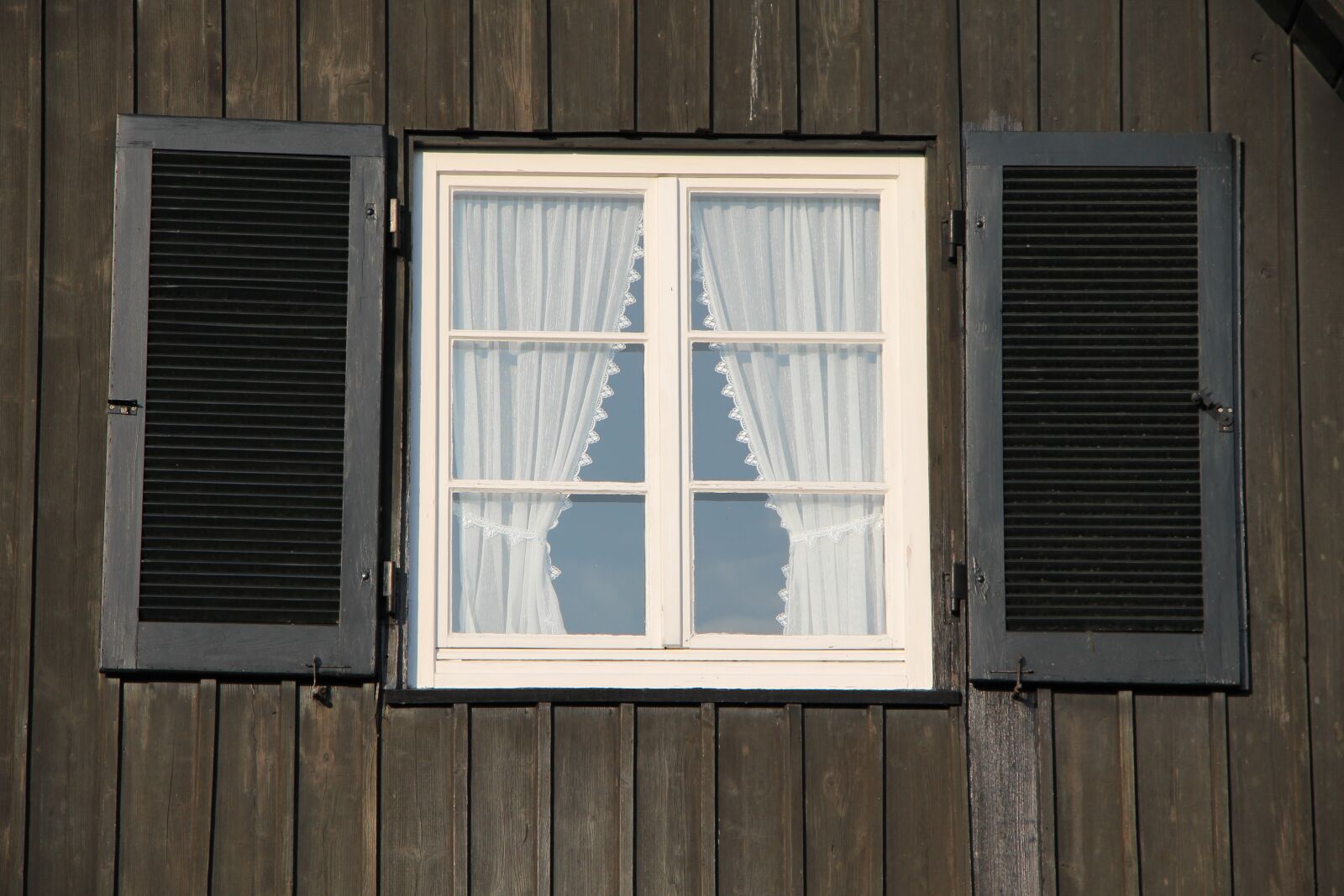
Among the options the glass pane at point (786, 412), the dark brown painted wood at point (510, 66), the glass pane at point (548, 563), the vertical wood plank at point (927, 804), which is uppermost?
the dark brown painted wood at point (510, 66)

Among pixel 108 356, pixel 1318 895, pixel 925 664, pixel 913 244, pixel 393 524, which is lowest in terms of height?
pixel 1318 895

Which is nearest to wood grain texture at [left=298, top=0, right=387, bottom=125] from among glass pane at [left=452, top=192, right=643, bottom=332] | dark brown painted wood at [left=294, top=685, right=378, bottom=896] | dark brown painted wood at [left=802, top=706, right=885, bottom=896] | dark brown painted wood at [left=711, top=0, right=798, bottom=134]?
glass pane at [left=452, top=192, right=643, bottom=332]

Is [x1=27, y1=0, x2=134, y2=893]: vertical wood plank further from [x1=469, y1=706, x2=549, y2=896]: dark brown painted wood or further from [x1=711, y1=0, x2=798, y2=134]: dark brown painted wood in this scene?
[x1=711, y1=0, x2=798, y2=134]: dark brown painted wood

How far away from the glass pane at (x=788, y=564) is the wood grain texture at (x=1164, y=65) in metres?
1.28

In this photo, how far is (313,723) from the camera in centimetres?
426

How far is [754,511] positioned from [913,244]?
835 millimetres

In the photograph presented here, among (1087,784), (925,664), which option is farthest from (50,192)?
(1087,784)

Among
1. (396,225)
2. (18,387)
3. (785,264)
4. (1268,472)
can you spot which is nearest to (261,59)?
(396,225)

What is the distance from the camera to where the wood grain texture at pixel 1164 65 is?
15.0 feet

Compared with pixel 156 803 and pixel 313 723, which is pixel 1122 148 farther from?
pixel 156 803

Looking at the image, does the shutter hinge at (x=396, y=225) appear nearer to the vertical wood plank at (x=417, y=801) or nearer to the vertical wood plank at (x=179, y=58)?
the vertical wood plank at (x=179, y=58)

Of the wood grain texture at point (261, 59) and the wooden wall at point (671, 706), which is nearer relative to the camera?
the wooden wall at point (671, 706)

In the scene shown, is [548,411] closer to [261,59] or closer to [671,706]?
[671,706]

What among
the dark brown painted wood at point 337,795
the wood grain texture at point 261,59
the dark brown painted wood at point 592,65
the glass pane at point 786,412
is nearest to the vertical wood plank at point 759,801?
the glass pane at point 786,412
